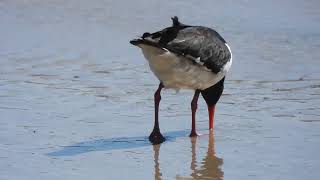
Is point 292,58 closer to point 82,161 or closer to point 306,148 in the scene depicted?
point 306,148

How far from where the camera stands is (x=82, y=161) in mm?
7031

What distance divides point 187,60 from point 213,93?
882 millimetres

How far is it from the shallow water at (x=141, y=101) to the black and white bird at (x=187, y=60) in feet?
0.83

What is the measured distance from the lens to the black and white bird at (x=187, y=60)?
766 centimetres

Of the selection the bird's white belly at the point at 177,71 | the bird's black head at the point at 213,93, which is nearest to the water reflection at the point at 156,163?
the bird's white belly at the point at 177,71

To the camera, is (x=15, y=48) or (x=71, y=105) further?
(x=15, y=48)

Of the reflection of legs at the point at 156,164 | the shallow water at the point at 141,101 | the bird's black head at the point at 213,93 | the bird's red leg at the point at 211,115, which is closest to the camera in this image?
the reflection of legs at the point at 156,164

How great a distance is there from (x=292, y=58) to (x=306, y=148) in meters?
3.77

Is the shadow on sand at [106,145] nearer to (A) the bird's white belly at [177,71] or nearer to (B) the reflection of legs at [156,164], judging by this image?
(B) the reflection of legs at [156,164]

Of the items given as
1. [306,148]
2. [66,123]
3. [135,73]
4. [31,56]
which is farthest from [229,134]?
[31,56]

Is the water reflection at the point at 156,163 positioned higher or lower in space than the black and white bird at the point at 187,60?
lower

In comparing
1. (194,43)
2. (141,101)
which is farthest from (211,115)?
(141,101)

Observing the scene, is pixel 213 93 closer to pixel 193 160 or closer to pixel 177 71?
pixel 177 71

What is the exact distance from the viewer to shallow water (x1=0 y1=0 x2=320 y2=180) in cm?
699
